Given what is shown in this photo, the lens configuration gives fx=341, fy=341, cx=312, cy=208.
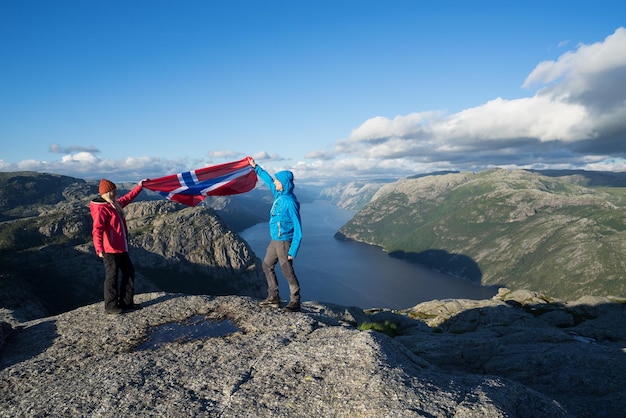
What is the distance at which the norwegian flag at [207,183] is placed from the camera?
1789 centimetres

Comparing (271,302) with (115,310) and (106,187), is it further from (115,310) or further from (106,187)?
(106,187)

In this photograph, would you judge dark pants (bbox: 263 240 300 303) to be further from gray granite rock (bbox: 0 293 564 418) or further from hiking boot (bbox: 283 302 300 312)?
gray granite rock (bbox: 0 293 564 418)

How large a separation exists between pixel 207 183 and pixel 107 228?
20.3 ft

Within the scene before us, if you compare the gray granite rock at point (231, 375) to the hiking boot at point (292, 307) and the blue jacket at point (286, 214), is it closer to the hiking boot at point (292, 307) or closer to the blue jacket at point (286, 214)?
the hiking boot at point (292, 307)

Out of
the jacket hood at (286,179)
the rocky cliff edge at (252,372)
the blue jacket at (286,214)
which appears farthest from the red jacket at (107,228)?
the jacket hood at (286,179)

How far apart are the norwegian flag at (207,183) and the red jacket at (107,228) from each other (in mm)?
4717

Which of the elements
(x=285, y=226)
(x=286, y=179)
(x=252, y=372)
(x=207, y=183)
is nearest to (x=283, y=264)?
(x=285, y=226)

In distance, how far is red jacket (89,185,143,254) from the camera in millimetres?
12617

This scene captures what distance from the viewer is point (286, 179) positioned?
12766 mm

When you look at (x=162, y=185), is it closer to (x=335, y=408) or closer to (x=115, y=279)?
(x=115, y=279)

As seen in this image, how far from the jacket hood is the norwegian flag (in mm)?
5319

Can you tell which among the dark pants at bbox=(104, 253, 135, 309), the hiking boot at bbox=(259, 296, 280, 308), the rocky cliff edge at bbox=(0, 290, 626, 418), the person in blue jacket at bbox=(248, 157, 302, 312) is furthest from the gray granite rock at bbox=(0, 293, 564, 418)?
the person in blue jacket at bbox=(248, 157, 302, 312)

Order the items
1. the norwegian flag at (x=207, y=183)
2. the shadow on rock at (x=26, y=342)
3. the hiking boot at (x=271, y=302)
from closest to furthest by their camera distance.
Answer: the shadow on rock at (x=26, y=342) → the hiking boot at (x=271, y=302) → the norwegian flag at (x=207, y=183)

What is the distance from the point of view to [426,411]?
689cm
